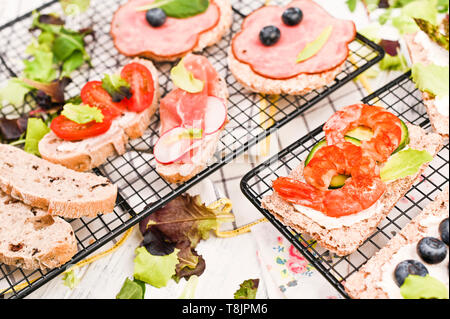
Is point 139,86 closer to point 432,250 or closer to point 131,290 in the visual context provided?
point 131,290

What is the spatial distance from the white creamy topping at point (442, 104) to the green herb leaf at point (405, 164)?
0.36 meters

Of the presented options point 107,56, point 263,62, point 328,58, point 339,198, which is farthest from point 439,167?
point 107,56

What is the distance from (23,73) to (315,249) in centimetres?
269

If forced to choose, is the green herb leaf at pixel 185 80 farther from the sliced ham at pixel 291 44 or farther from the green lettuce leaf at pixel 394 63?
the green lettuce leaf at pixel 394 63

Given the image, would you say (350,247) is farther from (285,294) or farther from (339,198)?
(285,294)

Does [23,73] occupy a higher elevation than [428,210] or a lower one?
lower

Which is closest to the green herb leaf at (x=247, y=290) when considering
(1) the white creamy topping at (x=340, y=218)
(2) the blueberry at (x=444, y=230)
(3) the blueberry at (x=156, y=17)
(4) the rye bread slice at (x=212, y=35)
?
(1) the white creamy topping at (x=340, y=218)

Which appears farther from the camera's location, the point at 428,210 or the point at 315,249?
the point at 315,249

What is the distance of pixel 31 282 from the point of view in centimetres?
272

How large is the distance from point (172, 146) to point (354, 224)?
1.18 meters

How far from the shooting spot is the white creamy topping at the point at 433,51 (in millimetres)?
3127

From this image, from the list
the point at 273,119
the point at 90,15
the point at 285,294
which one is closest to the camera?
the point at 285,294

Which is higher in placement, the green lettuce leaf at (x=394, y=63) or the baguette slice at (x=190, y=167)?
the green lettuce leaf at (x=394, y=63)

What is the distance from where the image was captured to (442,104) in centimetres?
287
